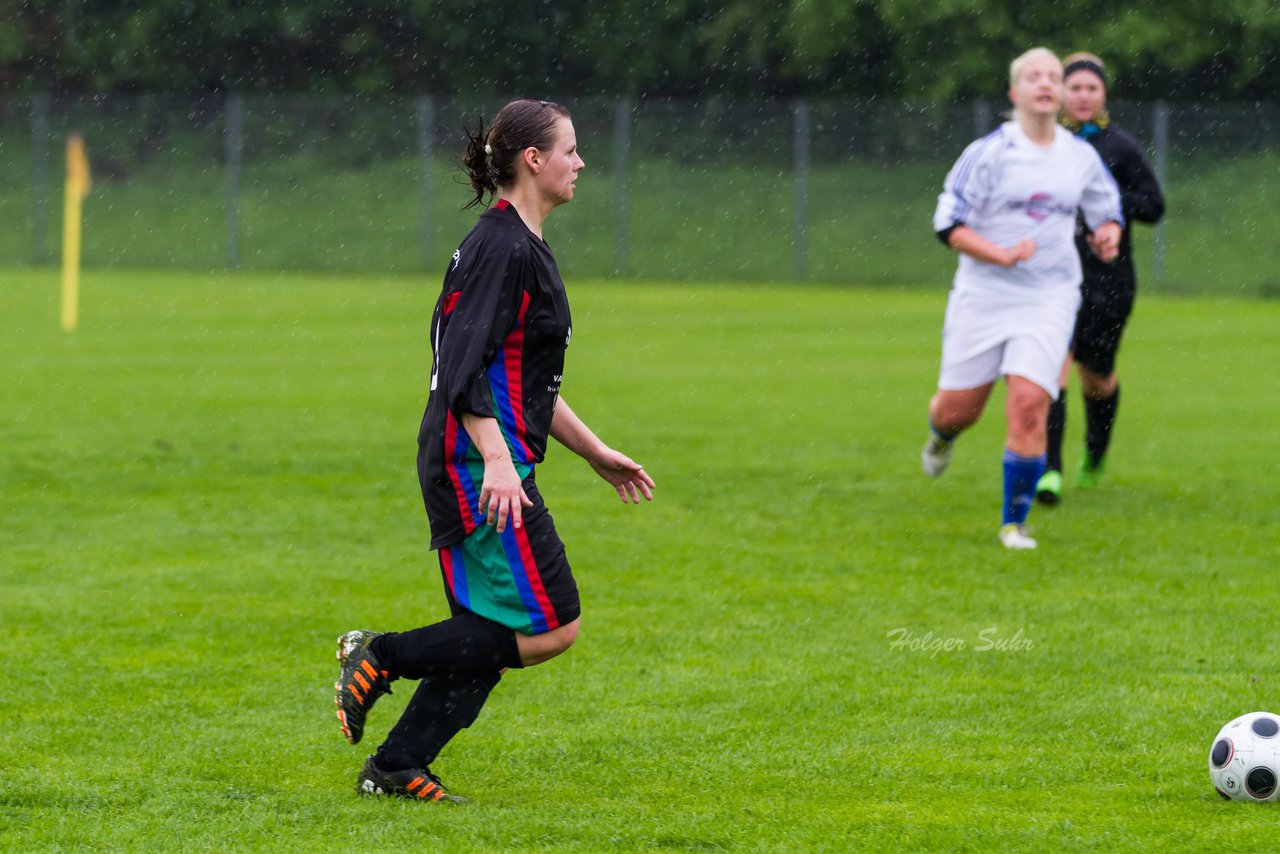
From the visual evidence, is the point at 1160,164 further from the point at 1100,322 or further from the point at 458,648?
the point at 458,648

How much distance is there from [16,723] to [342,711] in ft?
4.34

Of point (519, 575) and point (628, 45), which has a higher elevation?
point (628, 45)

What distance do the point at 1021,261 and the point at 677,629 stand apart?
2.61m

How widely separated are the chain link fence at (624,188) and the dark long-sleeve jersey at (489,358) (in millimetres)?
25005

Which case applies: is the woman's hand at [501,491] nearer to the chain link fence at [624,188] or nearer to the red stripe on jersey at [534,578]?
the red stripe on jersey at [534,578]

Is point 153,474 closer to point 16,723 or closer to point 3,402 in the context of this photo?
point 3,402

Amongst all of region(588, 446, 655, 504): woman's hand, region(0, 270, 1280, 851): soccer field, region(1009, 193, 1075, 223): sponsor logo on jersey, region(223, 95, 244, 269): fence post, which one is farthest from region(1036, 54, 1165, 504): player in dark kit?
region(223, 95, 244, 269): fence post

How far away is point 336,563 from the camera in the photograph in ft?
25.9

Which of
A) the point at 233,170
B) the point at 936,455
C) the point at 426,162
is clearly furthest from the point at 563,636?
the point at 233,170

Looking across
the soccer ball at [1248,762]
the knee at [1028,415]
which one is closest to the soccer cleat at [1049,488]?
the knee at [1028,415]

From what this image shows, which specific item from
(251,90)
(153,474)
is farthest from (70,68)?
(153,474)

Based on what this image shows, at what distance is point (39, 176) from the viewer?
Answer: 33.5 meters

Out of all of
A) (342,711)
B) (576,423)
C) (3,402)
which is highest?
(576,423)

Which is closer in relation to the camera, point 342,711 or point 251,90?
point 342,711
